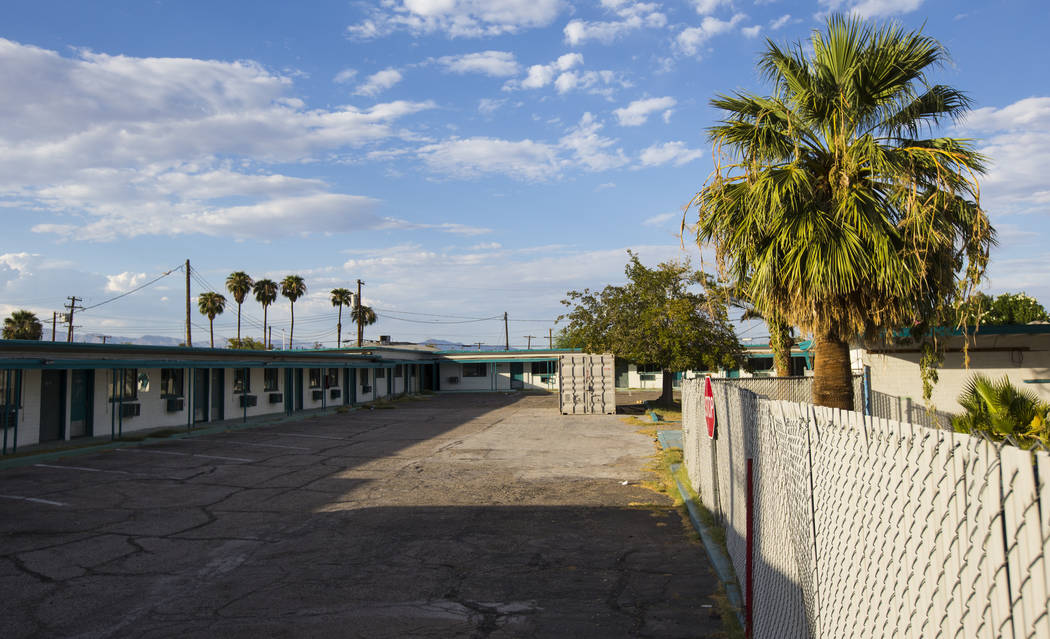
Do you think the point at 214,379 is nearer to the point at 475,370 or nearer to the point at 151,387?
the point at 151,387

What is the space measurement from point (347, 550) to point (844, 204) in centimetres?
841

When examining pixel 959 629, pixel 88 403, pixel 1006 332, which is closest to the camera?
pixel 959 629

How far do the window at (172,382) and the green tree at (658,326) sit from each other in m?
17.4

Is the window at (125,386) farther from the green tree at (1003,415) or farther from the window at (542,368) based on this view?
the window at (542,368)

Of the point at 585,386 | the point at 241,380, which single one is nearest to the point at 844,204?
the point at 585,386

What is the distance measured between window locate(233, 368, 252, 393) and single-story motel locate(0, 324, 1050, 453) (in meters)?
0.04

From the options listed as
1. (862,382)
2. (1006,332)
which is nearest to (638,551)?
(1006,332)

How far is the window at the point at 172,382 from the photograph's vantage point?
2495cm

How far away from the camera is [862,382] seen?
18406 mm

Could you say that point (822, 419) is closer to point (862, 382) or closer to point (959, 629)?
point (959, 629)

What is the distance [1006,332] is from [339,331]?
70.8 meters

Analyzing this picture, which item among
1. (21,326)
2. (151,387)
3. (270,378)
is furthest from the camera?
(21,326)

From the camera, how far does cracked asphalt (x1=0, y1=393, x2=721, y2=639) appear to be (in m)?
6.35

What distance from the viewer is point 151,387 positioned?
24.3 meters
